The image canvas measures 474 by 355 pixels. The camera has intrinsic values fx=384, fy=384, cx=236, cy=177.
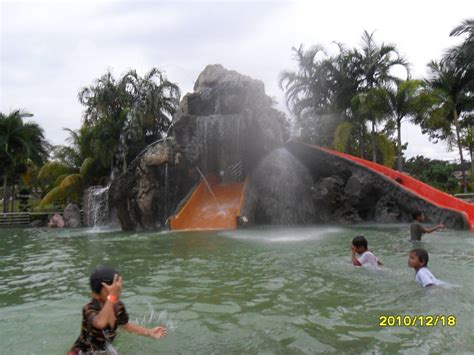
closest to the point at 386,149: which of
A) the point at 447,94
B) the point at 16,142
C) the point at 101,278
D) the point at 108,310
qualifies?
the point at 447,94

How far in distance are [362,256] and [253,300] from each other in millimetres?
2223

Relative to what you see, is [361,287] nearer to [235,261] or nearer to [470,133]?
[235,261]

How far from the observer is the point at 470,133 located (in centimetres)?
2419

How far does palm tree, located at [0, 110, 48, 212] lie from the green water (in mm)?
24858

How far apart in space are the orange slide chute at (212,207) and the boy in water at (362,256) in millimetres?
8745

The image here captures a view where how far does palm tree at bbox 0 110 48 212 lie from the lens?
30.2 metres

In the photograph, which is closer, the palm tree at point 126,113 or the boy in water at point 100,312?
the boy in water at point 100,312

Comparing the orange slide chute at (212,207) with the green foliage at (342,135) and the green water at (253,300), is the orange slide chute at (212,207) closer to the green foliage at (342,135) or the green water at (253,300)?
the green water at (253,300)

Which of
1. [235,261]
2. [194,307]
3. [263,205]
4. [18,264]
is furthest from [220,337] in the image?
[263,205]

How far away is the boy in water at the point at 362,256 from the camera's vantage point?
606cm

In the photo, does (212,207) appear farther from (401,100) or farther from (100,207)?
(401,100)

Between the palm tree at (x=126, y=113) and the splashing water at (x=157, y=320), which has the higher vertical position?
the palm tree at (x=126, y=113)
